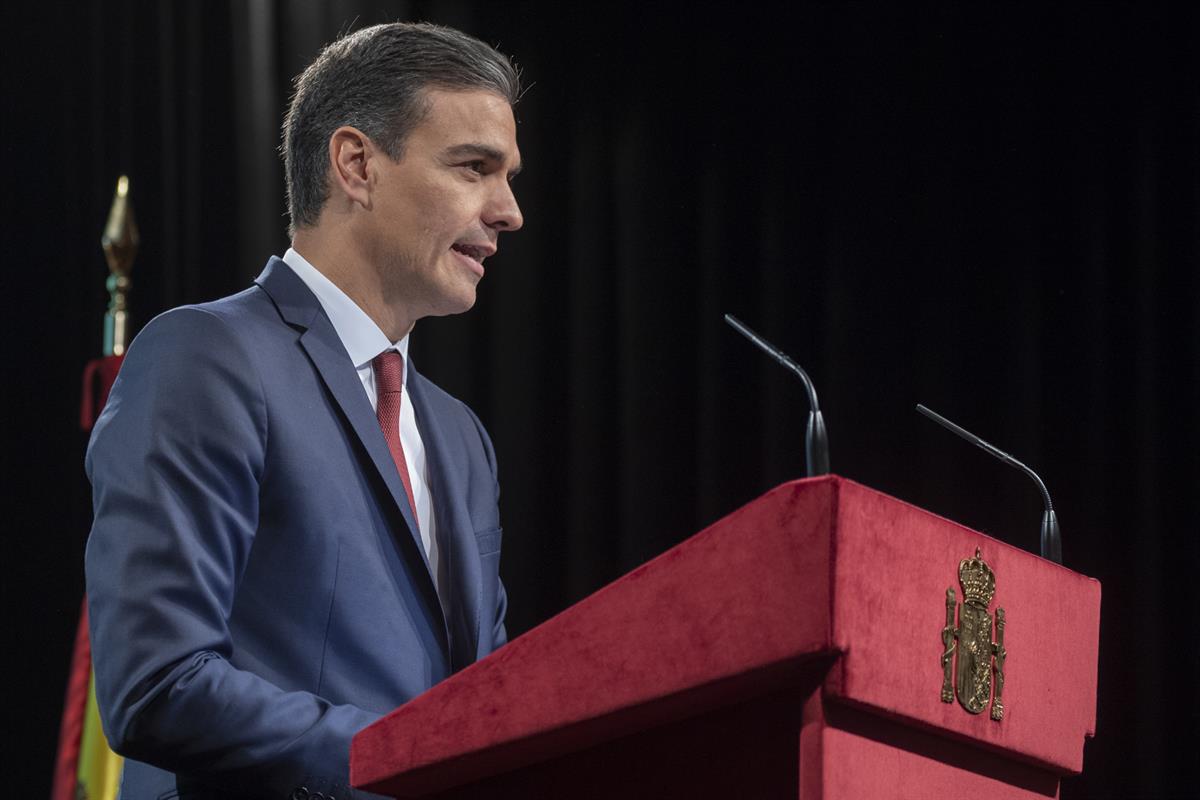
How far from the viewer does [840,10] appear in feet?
13.5

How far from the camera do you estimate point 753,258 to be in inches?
160

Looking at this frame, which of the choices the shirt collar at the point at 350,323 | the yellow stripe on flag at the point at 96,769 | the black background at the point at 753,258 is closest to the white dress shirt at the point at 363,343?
the shirt collar at the point at 350,323

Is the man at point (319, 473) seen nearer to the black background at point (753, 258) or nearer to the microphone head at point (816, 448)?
the microphone head at point (816, 448)

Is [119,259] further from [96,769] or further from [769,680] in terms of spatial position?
[769,680]

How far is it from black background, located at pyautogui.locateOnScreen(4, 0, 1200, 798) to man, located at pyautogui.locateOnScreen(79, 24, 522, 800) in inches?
73.8

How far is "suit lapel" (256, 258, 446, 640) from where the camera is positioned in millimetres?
1561

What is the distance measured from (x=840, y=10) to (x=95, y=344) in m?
2.19

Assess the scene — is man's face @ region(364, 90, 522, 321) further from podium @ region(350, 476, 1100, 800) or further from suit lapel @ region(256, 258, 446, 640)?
podium @ region(350, 476, 1100, 800)

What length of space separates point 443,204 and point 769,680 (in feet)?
3.13

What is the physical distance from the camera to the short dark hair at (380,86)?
1.85m

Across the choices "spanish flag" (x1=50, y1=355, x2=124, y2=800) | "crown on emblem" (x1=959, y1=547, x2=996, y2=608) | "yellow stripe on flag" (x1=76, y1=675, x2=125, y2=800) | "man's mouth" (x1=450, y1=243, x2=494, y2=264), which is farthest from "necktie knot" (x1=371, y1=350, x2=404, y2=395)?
"yellow stripe on flag" (x1=76, y1=675, x2=125, y2=800)

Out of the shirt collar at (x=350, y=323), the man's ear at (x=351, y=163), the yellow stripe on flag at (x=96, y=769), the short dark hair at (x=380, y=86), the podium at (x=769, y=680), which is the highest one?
the short dark hair at (x=380, y=86)

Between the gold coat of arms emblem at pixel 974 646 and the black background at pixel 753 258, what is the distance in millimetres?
2662

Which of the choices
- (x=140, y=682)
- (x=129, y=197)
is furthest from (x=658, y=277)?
(x=140, y=682)
